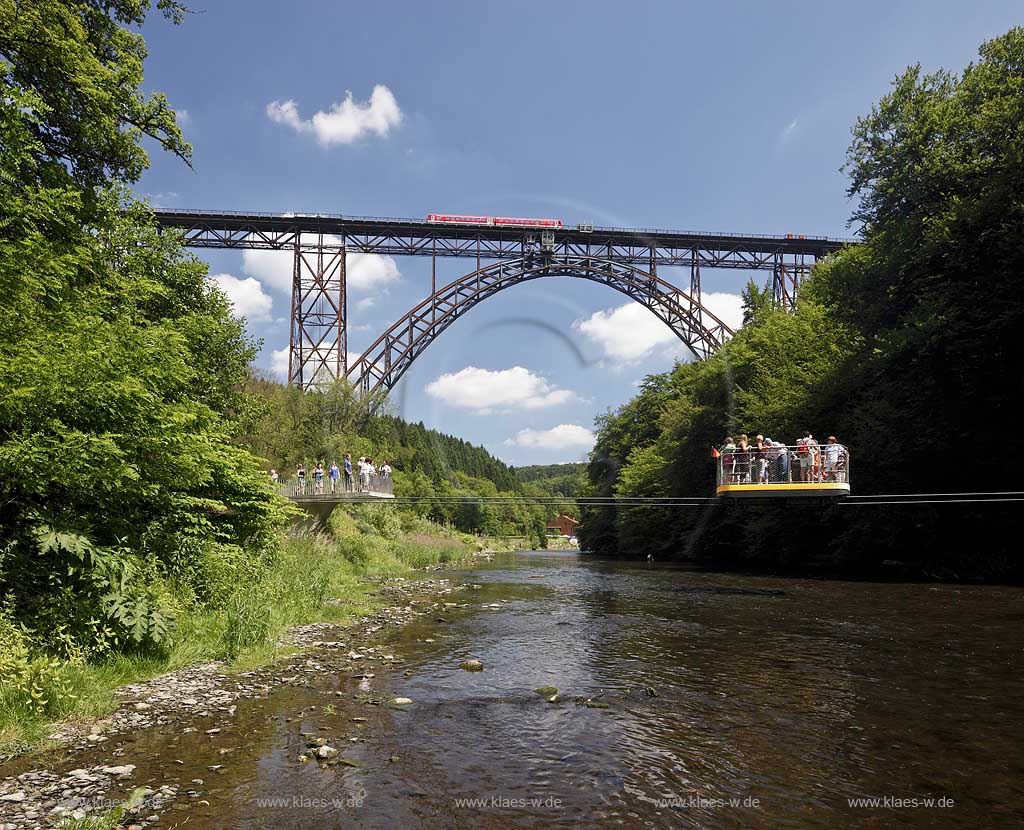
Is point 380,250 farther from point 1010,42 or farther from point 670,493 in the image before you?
point 1010,42

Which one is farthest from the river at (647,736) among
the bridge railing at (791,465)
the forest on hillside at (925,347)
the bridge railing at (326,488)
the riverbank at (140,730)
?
the bridge railing at (326,488)

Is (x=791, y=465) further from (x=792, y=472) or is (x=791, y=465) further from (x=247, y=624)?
(x=247, y=624)

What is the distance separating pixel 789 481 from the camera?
21125 millimetres

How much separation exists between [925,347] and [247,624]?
22.0 meters

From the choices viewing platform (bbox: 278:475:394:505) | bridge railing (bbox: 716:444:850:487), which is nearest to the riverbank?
bridge railing (bbox: 716:444:850:487)

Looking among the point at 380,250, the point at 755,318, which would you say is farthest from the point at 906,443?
the point at 380,250

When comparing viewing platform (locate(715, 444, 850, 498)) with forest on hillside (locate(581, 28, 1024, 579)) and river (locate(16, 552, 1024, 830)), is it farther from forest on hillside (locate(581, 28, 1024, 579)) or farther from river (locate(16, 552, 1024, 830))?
river (locate(16, 552, 1024, 830))

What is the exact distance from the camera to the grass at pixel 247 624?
6.69 m

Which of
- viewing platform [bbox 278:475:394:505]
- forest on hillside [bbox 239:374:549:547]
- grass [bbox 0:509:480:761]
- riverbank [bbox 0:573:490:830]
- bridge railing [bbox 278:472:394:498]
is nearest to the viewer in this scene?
riverbank [bbox 0:573:490:830]

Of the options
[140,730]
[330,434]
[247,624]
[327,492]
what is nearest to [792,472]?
[247,624]

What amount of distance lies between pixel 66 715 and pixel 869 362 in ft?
90.1

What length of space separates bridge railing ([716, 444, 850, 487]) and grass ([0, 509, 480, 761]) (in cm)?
1317

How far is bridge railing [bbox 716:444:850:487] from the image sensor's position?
20.9 meters

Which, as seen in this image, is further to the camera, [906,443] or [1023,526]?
[906,443]
